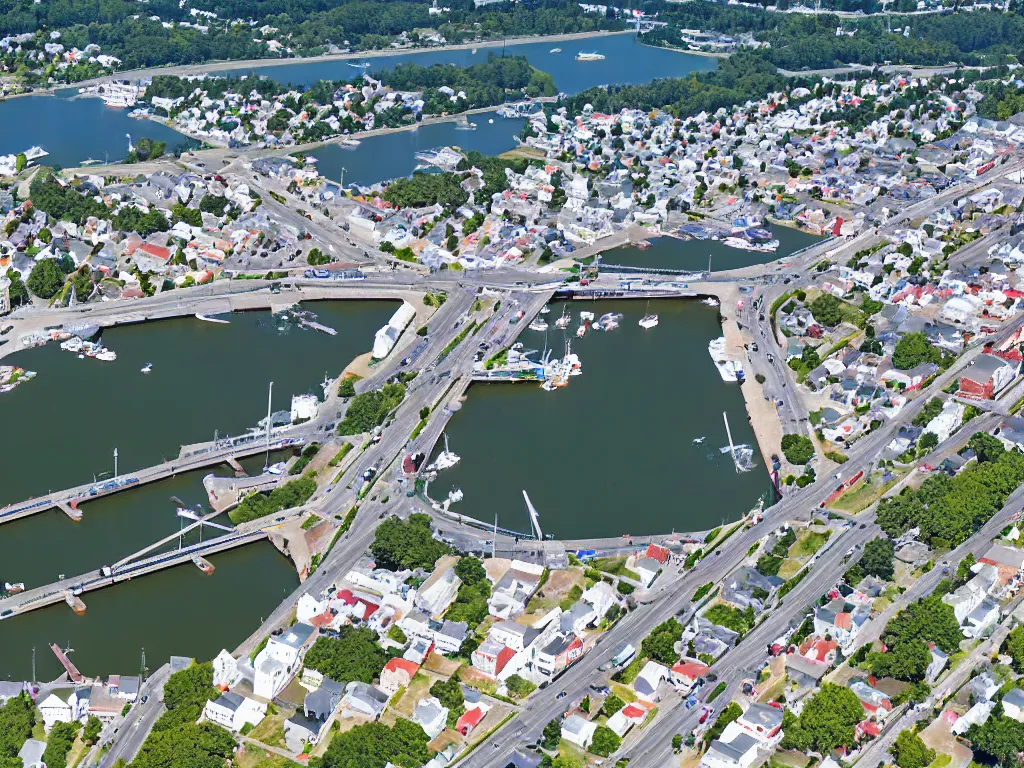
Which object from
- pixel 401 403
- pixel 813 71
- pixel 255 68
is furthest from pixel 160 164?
pixel 813 71

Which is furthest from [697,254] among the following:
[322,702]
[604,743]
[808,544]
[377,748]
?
[377,748]

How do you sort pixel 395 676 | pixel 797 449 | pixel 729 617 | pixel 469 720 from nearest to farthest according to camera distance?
pixel 469 720 < pixel 395 676 < pixel 729 617 < pixel 797 449

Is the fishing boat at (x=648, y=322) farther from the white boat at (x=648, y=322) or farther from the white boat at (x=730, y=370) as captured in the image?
the white boat at (x=730, y=370)

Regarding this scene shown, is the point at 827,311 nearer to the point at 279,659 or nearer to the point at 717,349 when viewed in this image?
the point at 717,349

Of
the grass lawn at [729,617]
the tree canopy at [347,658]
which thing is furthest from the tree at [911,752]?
the tree canopy at [347,658]

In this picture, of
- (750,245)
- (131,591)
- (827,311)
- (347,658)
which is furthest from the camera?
(750,245)

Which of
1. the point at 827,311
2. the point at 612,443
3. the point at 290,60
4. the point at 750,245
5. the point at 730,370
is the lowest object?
the point at 612,443
